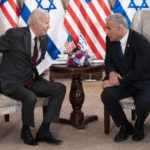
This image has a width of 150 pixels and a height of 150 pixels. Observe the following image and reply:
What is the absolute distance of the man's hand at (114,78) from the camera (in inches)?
128

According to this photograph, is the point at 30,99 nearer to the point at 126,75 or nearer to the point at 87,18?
the point at 126,75

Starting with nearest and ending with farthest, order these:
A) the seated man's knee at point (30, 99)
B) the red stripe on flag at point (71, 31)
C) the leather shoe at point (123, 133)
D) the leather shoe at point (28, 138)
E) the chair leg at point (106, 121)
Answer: the seated man's knee at point (30, 99) → the leather shoe at point (28, 138) → the leather shoe at point (123, 133) → the chair leg at point (106, 121) → the red stripe on flag at point (71, 31)

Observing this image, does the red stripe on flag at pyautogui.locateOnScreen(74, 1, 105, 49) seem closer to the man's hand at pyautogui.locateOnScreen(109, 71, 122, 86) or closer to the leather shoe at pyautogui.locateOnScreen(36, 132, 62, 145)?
the man's hand at pyautogui.locateOnScreen(109, 71, 122, 86)

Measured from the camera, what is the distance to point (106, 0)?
5820mm

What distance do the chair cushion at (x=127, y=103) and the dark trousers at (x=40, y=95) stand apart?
0.56 m

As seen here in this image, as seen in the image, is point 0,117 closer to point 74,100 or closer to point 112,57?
point 74,100

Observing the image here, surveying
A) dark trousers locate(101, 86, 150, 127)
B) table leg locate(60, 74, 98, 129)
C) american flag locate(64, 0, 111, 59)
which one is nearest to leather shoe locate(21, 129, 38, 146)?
table leg locate(60, 74, 98, 129)

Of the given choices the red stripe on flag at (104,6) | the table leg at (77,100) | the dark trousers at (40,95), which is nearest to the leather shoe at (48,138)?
the dark trousers at (40,95)

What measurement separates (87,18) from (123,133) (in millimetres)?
3006

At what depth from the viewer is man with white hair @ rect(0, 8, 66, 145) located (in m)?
3.05

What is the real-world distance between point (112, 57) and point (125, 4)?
2619 mm

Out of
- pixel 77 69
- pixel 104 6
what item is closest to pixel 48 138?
pixel 77 69

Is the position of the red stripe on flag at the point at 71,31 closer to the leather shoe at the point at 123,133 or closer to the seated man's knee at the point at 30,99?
the leather shoe at the point at 123,133

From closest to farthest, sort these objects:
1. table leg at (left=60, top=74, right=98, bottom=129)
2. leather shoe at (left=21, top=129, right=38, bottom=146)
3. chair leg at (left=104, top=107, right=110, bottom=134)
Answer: leather shoe at (left=21, top=129, right=38, bottom=146)
chair leg at (left=104, top=107, right=110, bottom=134)
table leg at (left=60, top=74, right=98, bottom=129)
